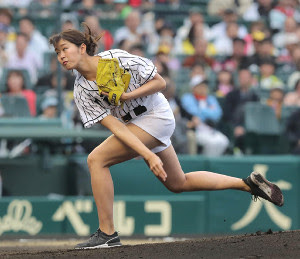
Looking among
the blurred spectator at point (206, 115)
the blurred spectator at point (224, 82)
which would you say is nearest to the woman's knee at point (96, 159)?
the blurred spectator at point (206, 115)

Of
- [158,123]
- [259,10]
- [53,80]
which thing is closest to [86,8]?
[53,80]

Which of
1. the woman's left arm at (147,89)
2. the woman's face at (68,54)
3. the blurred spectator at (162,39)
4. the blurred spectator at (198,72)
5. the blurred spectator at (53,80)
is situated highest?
the blurred spectator at (162,39)

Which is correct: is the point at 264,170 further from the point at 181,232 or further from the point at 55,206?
the point at 55,206

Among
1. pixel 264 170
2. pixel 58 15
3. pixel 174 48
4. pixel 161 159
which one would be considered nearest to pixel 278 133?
pixel 264 170

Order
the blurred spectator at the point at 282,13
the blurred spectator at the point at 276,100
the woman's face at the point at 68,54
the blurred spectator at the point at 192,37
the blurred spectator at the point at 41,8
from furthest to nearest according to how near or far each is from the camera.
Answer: the blurred spectator at the point at 282,13 → the blurred spectator at the point at 192,37 → the blurred spectator at the point at 41,8 → the blurred spectator at the point at 276,100 → the woman's face at the point at 68,54

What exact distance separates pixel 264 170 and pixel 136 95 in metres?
5.19

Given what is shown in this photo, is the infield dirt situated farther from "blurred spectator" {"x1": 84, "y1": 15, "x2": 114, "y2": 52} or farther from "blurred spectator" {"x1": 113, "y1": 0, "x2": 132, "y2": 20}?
"blurred spectator" {"x1": 113, "y1": 0, "x2": 132, "y2": 20}

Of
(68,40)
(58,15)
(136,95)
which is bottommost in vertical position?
(136,95)

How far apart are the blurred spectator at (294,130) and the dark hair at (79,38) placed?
19.4ft

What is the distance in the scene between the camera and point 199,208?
1080 cm

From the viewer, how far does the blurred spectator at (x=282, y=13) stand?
1477 cm

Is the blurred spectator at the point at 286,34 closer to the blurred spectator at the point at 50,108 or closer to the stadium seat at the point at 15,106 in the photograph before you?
the blurred spectator at the point at 50,108

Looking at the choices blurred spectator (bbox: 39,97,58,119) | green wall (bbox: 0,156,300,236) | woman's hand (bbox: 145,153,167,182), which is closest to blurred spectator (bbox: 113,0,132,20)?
blurred spectator (bbox: 39,97,58,119)

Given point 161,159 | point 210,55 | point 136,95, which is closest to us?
point 136,95
